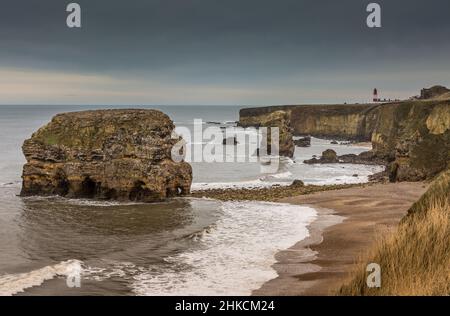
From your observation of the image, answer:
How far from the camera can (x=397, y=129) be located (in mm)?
61250

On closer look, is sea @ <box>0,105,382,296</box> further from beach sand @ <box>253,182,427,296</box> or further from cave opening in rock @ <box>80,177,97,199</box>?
cave opening in rock @ <box>80,177,97,199</box>

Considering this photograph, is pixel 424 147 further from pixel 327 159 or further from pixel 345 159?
pixel 345 159

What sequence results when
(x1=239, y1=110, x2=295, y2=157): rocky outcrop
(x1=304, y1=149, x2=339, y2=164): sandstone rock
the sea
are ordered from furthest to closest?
(x1=239, y1=110, x2=295, y2=157): rocky outcrop < (x1=304, y1=149, x2=339, y2=164): sandstone rock < the sea

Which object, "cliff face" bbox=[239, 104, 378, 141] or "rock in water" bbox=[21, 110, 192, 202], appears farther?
"cliff face" bbox=[239, 104, 378, 141]

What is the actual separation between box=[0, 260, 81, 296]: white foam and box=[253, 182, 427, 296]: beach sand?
6.49 m

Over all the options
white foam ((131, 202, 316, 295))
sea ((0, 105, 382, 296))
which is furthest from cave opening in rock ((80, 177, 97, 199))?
white foam ((131, 202, 316, 295))

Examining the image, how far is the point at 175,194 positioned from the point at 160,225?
9723mm

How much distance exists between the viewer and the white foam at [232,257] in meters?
13.8

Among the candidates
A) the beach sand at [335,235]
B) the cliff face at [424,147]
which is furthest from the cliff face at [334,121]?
the beach sand at [335,235]

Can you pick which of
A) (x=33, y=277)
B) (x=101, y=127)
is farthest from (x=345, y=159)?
(x=33, y=277)

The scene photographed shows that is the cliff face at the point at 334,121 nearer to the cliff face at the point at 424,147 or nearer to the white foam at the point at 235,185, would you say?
the cliff face at the point at 424,147

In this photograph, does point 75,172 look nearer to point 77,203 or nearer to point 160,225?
point 77,203

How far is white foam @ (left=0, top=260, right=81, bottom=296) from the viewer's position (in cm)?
1380

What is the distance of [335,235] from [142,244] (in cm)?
805
